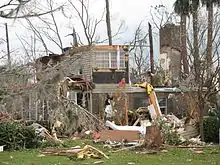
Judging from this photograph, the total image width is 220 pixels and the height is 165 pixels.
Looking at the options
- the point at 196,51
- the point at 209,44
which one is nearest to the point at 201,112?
the point at 196,51

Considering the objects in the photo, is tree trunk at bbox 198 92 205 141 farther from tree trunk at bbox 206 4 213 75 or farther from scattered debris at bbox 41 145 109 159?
scattered debris at bbox 41 145 109 159

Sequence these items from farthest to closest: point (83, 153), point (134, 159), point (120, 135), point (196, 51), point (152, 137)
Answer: point (196, 51) → point (120, 135) → point (152, 137) → point (83, 153) → point (134, 159)

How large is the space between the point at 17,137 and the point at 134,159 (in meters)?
6.30

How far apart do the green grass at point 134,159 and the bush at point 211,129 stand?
363cm

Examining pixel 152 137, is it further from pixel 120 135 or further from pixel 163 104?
pixel 163 104

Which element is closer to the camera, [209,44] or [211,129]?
[211,129]

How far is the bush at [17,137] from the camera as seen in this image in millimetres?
20219

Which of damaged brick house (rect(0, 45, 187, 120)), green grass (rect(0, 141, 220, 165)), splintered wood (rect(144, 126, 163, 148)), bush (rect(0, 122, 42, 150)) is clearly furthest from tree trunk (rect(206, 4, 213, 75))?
bush (rect(0, 122, 42, 150))

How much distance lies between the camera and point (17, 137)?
2042 cm

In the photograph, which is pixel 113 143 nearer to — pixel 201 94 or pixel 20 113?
pixel 201 94

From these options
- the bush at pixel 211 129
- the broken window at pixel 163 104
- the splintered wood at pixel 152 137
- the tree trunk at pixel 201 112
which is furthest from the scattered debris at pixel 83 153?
the broken window at pixel 163 104

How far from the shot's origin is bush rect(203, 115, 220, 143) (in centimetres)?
2206

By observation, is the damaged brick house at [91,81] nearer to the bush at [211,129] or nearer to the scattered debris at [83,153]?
the bush at [211,129]

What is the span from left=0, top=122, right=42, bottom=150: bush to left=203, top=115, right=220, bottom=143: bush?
7.12 m
